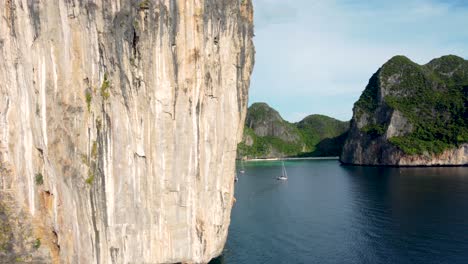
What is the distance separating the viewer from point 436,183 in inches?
3374

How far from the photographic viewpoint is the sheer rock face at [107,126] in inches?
904

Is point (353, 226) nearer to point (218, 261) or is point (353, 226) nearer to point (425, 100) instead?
point (218, 261)

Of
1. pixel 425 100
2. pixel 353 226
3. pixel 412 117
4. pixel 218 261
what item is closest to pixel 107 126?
pixel 218 261

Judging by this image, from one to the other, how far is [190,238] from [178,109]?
9.26 meters

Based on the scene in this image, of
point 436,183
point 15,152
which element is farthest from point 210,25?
point 436,183

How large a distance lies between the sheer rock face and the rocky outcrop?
133 m

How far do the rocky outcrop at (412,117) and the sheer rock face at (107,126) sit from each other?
5226 inches

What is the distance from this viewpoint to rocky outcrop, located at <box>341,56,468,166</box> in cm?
14500

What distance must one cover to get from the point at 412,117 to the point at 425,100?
924cm

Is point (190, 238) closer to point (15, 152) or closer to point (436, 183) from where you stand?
point (15, 152)

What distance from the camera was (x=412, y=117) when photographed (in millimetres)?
156375

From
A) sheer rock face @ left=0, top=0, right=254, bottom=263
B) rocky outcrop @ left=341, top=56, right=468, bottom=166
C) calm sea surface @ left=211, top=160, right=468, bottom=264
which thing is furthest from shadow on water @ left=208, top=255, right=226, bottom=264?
rocky outcrop @ left=341, top=56, right=468, bottom=166

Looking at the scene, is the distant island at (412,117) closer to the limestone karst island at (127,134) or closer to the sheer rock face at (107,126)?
the limestone karst island at (127,134)

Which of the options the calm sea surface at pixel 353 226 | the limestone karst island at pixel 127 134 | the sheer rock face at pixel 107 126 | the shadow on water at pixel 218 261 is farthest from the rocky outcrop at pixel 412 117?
the sheer rock face at pixel 107 126
